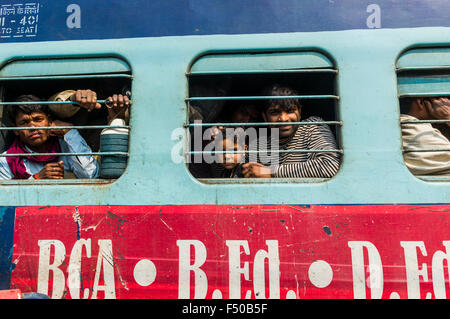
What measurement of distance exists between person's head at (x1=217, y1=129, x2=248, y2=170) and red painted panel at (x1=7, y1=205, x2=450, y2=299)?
267 millimetres

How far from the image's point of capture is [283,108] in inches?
86.1

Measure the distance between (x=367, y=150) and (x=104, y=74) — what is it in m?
1.39

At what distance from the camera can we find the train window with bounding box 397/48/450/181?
1904mm

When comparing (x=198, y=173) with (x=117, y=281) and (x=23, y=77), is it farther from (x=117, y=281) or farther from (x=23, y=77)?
(x=23, y=77)

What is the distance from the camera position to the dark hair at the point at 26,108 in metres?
2.26

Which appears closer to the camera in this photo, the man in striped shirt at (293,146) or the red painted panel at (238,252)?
the red painted panel at (238,252)

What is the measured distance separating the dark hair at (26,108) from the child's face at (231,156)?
44.1 inches

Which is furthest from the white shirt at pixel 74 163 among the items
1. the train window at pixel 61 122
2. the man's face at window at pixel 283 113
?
the man's face at window at pixel 283 113

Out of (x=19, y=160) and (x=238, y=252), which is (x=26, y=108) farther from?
(x=238, y=252)

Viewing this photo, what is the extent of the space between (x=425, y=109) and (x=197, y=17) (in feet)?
4.15

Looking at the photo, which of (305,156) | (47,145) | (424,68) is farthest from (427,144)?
(47,145)

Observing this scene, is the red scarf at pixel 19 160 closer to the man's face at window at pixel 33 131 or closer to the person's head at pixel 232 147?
the man's face at window at pixel 33 131

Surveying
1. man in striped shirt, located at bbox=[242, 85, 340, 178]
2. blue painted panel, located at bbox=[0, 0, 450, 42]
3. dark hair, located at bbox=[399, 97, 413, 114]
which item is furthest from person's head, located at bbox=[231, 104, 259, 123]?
dark hair, located at bbox=[399, 97, 413, 114]

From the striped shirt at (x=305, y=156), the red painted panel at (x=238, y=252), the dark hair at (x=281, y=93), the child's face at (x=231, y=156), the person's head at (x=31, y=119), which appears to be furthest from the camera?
the person's head at (x=31, y=119)
